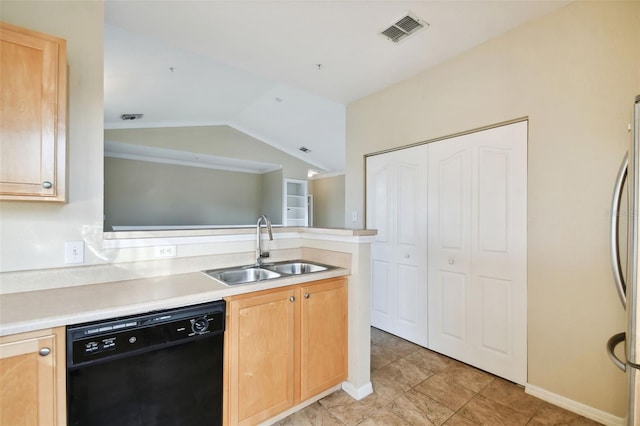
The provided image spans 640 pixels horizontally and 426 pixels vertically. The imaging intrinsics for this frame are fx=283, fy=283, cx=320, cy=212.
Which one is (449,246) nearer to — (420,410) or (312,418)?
(420,410)

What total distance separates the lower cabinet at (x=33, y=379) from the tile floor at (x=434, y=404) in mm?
1179

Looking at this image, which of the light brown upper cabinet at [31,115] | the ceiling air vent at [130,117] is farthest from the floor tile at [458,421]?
the ceiling air vent at [130,117]

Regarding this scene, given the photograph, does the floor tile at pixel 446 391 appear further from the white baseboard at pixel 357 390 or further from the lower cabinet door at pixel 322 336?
the lower cabinet door at pixel 322 336

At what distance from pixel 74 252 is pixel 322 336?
1607 millimetres

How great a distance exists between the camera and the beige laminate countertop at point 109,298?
1.14m

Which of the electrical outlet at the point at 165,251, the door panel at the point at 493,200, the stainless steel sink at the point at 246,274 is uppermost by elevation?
the door panel at the point at 493,200

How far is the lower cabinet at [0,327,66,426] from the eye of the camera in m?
1.06

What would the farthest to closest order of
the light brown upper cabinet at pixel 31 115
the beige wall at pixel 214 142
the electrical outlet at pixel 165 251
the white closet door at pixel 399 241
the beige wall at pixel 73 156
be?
the beige wall at pixel 214 142, the white closet door at pixel 399 241, the electrical outlet at pixel 165 251, the beige wall at pixel 73 156, the light brown upper cabinet at pixel 31 115

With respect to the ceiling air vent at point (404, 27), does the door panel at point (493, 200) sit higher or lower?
lower

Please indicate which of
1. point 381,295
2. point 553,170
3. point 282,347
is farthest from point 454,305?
point 282,347

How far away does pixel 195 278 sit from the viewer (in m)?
1.79

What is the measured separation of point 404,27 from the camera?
2209 millimetres

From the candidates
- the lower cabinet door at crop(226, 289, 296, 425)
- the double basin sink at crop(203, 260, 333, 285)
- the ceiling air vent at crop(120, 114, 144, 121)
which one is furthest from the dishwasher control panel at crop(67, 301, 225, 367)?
the ceiling air vent at crop(120, 114, 144, 121)

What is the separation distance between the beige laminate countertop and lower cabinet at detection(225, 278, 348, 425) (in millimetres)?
121
